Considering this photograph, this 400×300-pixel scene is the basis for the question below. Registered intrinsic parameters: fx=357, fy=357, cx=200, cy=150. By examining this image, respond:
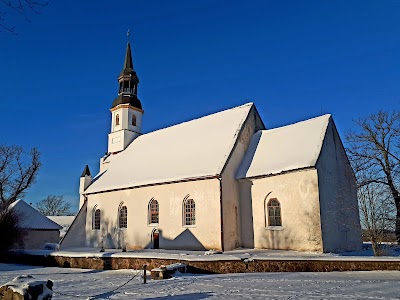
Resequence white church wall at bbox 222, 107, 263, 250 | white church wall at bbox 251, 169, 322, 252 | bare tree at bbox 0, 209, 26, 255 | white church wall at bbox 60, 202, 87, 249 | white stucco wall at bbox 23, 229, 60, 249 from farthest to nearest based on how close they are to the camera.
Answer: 1. white stucco wall at bbox 23, 229, 60, 249
2. white church wall at bbox 60, 202, 87, 249
3. bare tree at bbox 0, 209, 26, 255
4. white church wall at bbox 222, 107, 263, 250
5. white church wall at bbox 251, 169, 322, 252

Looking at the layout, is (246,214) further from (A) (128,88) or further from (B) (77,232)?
(A) (128,88)

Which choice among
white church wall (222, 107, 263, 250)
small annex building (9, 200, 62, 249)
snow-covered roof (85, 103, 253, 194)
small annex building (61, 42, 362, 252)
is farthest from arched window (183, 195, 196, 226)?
small annex building (9, 200, 62, 249)

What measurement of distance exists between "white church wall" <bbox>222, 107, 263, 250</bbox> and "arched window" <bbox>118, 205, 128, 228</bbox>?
354 inches

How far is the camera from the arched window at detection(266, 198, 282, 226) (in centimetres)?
2156

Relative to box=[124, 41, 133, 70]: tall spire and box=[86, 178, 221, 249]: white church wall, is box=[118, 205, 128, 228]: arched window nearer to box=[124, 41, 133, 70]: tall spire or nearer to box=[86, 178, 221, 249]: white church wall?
box=[86, 178, 221, 249]: white church wall

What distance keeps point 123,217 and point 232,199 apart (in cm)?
949

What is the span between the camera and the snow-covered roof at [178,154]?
80.1 feet

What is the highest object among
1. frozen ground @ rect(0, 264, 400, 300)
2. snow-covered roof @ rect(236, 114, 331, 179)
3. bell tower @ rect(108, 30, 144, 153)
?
bell tower @ rect(108, 30, 144, 153)

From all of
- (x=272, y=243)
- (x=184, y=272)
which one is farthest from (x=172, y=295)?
(x=272, y=243)

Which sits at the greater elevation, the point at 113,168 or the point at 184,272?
the point at 113,168

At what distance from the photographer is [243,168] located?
24.0 metres

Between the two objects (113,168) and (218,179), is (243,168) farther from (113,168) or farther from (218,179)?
(113,168)

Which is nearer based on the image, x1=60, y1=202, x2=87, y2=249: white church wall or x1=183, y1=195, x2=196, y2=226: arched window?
x1=183, y1=195, x2=196, y2=226: arched window

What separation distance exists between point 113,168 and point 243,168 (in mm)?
13398
